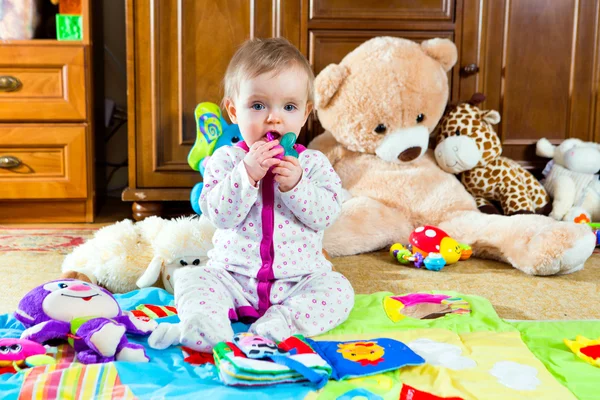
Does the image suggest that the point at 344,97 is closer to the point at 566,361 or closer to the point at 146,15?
the point at 146,15

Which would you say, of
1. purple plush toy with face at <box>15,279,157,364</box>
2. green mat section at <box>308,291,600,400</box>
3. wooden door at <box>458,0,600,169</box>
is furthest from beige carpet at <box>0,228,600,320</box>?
wooden door at <box>458,0,600,169</box>

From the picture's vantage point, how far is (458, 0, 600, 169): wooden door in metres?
1.88

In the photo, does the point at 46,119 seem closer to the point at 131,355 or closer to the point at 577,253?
the point at 131,355

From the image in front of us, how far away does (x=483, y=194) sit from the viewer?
1811 mm

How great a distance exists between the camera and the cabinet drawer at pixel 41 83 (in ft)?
5.88

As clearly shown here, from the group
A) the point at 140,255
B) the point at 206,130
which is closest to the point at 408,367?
the point at 140,255

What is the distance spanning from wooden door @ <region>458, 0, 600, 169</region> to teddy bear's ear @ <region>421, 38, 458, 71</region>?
0.46 feet

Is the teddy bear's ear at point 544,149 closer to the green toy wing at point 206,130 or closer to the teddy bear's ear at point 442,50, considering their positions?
the teddy bear's ear at point 442,50

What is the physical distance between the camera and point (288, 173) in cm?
97

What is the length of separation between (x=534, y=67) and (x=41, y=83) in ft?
4.69

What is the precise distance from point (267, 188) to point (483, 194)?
3.13 feet

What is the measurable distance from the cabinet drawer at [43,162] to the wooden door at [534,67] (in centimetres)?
114

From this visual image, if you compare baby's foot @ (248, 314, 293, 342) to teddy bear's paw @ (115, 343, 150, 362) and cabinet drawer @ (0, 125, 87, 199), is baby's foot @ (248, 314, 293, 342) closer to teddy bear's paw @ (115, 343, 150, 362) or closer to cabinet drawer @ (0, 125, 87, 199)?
teddy bear's paw @ (115, 343, 150, 362)

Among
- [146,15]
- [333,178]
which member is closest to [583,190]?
[333,178]
